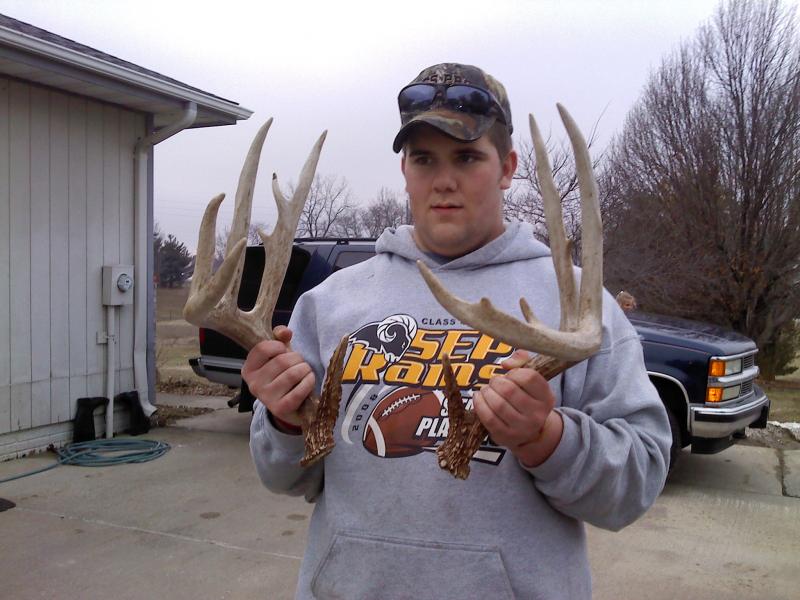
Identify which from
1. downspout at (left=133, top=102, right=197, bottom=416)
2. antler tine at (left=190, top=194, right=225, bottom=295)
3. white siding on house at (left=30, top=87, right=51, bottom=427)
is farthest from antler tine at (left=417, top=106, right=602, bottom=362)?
downspout at (left=133, top=102, right=197, bottom=416)

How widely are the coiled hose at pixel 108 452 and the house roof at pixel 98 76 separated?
10.6 feet

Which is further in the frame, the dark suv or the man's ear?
the dark suv

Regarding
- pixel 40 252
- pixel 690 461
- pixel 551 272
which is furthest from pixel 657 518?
pixel 40 252

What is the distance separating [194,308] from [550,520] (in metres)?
0.90

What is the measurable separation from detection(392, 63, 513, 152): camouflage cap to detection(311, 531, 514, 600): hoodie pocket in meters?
0.91

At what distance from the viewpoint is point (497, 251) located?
1837 millimetres

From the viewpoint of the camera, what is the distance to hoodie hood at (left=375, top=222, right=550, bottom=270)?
1834 millimetres

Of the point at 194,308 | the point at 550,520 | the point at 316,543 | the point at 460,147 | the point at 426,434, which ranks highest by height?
the point at 460,147

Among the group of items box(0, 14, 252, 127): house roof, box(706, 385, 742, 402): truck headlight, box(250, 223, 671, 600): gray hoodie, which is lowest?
box(706, 385, 742, 402): truck headlight

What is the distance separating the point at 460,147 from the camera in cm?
172

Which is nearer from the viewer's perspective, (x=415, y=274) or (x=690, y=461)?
(x=415, y=274)

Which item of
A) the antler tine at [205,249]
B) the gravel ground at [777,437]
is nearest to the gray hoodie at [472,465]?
the antler tine at [205,249]

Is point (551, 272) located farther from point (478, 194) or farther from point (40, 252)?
point (40, 252)

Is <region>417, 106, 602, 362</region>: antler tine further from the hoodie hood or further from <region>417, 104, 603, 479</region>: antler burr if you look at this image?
the hoodie hood
